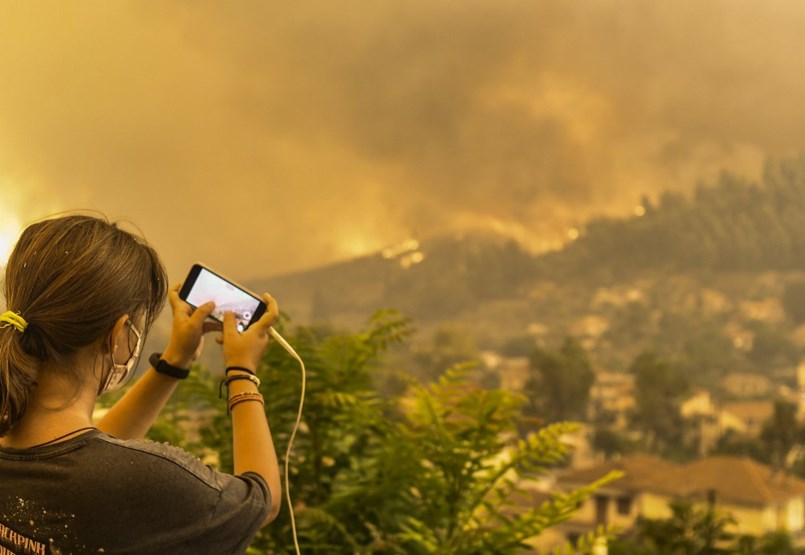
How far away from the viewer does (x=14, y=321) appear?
88 cm

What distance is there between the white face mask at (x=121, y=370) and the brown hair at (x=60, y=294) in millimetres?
36

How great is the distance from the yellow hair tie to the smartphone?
25cm

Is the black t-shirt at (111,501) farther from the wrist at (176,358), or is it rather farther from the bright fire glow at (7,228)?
the bright fire glow at (7,228)

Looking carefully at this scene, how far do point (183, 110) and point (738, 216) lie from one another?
1963mm

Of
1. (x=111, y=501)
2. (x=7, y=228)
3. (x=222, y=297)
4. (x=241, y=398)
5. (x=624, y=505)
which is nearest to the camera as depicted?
(x=111, y=501)

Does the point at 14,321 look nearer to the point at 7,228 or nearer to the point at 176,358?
the point at 176,358

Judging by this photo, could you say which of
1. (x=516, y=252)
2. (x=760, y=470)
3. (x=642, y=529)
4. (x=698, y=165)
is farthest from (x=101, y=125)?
(x=760, y=470)

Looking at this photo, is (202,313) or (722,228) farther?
(722,228)

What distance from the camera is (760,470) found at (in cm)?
269

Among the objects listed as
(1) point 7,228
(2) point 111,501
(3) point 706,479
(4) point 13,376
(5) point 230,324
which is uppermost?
(1) point 7,228

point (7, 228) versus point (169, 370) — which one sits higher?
point (7, 228)

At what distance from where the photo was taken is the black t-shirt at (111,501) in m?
0.83

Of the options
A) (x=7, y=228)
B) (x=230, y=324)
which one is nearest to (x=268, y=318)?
(x=230, y=324)

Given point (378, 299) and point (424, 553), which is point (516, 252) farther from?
point (424, 553)
